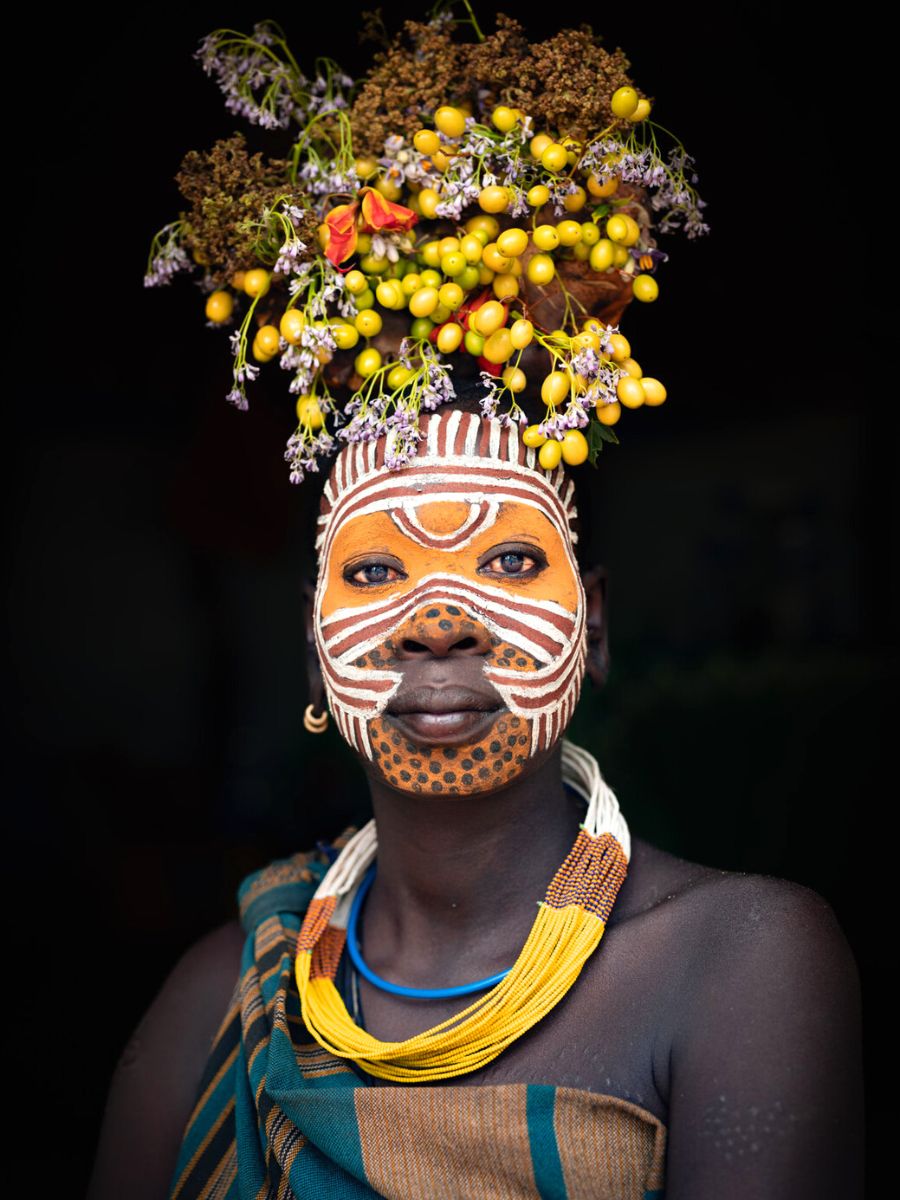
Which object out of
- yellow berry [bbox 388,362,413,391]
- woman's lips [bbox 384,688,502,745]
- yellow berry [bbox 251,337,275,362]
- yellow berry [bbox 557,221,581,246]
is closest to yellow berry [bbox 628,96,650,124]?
yellow berry [bbox 557,221,581,246]

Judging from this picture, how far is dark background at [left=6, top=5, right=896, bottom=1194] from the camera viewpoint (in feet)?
14.1

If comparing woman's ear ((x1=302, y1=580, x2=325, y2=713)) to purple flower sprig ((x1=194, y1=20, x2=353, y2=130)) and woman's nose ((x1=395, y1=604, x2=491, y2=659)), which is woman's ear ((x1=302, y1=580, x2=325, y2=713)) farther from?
purple flower sprig ((x1=194, y1=20, x2=353, y2=130))

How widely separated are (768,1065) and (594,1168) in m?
0.38

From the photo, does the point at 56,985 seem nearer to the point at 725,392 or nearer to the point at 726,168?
the point at 725,392

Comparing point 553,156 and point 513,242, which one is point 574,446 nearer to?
point 513,242

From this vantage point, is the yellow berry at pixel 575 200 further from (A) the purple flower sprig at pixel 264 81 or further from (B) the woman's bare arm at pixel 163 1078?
(B) the woman's bare arm at pixel 163 1078

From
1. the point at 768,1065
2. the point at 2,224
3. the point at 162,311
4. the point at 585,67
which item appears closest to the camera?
the point at 768,1065

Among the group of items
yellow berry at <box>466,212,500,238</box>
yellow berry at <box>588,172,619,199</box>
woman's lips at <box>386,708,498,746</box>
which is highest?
yellow berry at <box>588,172,619,199</box>

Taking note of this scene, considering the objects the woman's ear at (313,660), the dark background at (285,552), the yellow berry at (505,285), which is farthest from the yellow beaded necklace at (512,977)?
the dark background at (285,552)

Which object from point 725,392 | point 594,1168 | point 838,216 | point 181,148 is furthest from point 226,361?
point 594,1168

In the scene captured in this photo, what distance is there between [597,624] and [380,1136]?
1.22 metres

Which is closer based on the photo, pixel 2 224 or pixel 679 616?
pixel 2 224

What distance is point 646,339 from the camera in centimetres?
502

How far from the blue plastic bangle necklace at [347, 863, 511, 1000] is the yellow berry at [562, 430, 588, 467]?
41.8 inches
